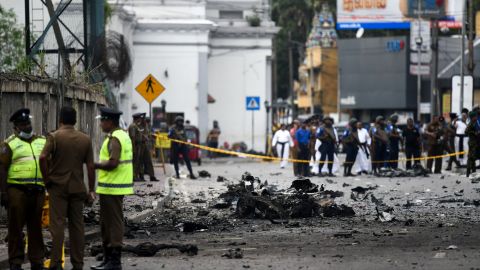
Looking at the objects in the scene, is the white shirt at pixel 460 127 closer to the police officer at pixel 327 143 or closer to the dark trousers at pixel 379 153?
the dark trousers at pixel 379 153

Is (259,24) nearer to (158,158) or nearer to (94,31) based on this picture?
(158,158)

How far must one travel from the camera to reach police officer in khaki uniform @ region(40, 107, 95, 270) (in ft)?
38.5

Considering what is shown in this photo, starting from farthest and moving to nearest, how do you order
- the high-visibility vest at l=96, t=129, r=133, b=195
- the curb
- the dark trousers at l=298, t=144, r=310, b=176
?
the dark trousers at l=298, t=144, r=310, b=176 → the curb → the high-visibility vest at l=96, t=129, r=133, b=195

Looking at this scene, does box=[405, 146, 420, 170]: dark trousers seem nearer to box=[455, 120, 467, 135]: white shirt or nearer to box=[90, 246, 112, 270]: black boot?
box=[455, 120, 467, 135]: white shirt

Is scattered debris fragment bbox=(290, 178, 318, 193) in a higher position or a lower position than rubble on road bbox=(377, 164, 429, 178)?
higher

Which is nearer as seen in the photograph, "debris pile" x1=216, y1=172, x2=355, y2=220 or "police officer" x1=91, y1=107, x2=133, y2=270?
"police officer" x1=91, y1=107, x2=133, y2=270

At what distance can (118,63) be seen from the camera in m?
30.5

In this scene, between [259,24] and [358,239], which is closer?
[358,239]

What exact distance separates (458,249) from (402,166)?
26732 mm

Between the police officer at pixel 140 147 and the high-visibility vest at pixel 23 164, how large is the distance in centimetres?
1686

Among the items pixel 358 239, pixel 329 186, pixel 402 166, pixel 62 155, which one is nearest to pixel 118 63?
pixel 329 186

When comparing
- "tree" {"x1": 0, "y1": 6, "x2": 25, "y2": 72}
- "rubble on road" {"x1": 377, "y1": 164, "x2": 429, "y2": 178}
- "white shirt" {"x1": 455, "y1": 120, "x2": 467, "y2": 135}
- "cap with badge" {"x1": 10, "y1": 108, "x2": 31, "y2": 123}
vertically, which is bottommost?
"rubble on road" {"x1": 377, "y1": 164, "x2": 429, "y2": 178}

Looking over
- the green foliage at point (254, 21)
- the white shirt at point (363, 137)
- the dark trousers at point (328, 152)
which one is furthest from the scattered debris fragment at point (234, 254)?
the green foliage at point (254, 21)

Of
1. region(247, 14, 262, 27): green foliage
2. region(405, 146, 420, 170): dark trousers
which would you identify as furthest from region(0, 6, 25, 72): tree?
region(247, 14, 262, 27): green foliage
